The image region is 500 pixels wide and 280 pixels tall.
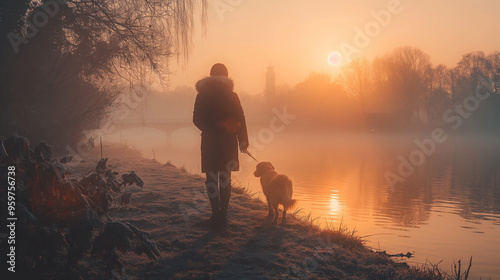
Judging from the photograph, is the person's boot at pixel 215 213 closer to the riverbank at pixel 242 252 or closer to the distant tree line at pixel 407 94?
the riverbank at pixel 242 252

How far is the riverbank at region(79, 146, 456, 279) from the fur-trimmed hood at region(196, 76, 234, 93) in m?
1.70

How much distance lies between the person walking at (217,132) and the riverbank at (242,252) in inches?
15.0

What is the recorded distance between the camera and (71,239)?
2.46 metres

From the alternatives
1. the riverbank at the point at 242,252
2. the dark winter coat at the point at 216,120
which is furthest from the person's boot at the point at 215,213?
the dark winter coat at the point at 216,120

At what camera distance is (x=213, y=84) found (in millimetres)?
4688

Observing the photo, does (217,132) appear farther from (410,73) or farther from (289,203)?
(410,73)

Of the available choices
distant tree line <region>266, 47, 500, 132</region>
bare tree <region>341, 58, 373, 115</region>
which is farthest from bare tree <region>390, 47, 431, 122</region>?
bare tree <region>341, 58, 373, 115</region>

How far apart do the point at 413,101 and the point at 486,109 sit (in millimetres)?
11404

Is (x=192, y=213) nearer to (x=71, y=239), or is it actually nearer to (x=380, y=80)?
(x=71, y=239)

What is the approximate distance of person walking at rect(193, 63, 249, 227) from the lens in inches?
183

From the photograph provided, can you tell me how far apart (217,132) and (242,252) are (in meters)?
1.53

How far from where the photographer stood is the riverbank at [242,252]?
3.30 metres

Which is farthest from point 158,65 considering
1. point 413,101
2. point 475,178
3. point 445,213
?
point 413,101

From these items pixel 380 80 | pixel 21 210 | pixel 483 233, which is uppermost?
pixel 380 80
